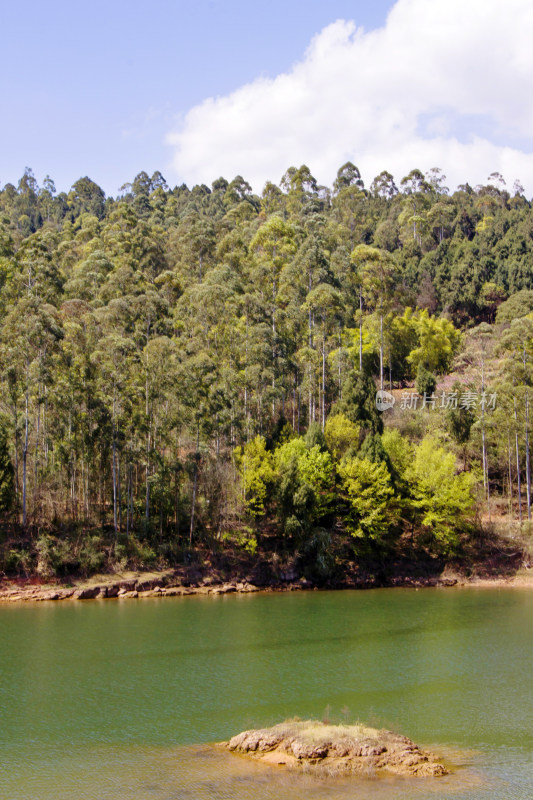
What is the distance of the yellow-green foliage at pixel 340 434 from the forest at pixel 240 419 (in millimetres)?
181

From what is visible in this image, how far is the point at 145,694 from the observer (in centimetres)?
2108

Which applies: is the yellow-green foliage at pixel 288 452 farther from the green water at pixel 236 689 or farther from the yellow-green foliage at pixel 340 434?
the green water at pixel 236 689

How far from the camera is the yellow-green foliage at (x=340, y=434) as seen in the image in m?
47.2

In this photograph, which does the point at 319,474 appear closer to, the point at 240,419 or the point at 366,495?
the point at 366,495

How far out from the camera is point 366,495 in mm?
43500

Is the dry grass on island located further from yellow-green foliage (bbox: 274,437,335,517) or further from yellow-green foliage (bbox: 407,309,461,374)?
yellow-green foliage (bbox: 407,309,461,374)

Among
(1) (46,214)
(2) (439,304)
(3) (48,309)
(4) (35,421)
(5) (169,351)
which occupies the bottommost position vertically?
(4) (35,421)

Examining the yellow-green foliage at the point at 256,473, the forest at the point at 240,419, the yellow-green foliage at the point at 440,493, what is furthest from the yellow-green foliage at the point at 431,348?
A: the yellow-green foliage at the point at 256,473

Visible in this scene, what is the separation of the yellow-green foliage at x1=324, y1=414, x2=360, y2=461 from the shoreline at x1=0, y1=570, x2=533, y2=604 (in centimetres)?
887

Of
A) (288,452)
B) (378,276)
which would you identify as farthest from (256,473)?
(378,276)

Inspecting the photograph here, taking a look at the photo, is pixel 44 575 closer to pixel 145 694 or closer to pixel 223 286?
pixel 145 694

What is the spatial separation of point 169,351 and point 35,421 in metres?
9.19

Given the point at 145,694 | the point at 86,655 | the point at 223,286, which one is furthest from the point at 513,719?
the point at 223,286

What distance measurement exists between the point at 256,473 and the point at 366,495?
660 centimetres
